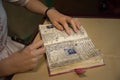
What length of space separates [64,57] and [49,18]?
12.7 inches

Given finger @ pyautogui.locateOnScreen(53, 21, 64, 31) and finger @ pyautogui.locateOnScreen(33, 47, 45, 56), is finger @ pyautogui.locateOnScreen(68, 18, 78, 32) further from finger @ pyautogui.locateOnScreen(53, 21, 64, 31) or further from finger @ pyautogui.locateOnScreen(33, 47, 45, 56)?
finger @ pyautogui.locateOnScreen(33, 47, 45, 56)

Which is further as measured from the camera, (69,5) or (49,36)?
(69,5)

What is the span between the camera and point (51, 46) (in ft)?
2.70

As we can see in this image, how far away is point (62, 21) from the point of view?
3.18 ft

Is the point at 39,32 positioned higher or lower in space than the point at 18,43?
higher

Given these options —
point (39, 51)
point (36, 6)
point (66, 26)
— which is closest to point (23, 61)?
point (39, 51)

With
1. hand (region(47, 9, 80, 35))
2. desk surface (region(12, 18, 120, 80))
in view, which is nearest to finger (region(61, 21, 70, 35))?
hand (region(47, 9, 80, 35))

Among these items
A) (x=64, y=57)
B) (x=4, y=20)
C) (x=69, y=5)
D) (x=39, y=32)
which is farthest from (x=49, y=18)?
(x=69, y=5)

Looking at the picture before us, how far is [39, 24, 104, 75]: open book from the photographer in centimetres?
75

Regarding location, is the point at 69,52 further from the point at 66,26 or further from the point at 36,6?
the point at 36,6

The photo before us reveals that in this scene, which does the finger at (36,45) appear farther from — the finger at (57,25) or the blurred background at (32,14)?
the blurred background at (32,14)

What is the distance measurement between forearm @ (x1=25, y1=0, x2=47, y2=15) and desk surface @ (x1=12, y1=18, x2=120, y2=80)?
0.21 metres

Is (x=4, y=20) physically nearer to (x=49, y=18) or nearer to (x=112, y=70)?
(x=49, y=18)

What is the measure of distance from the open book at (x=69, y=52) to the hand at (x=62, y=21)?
1.4 inches
